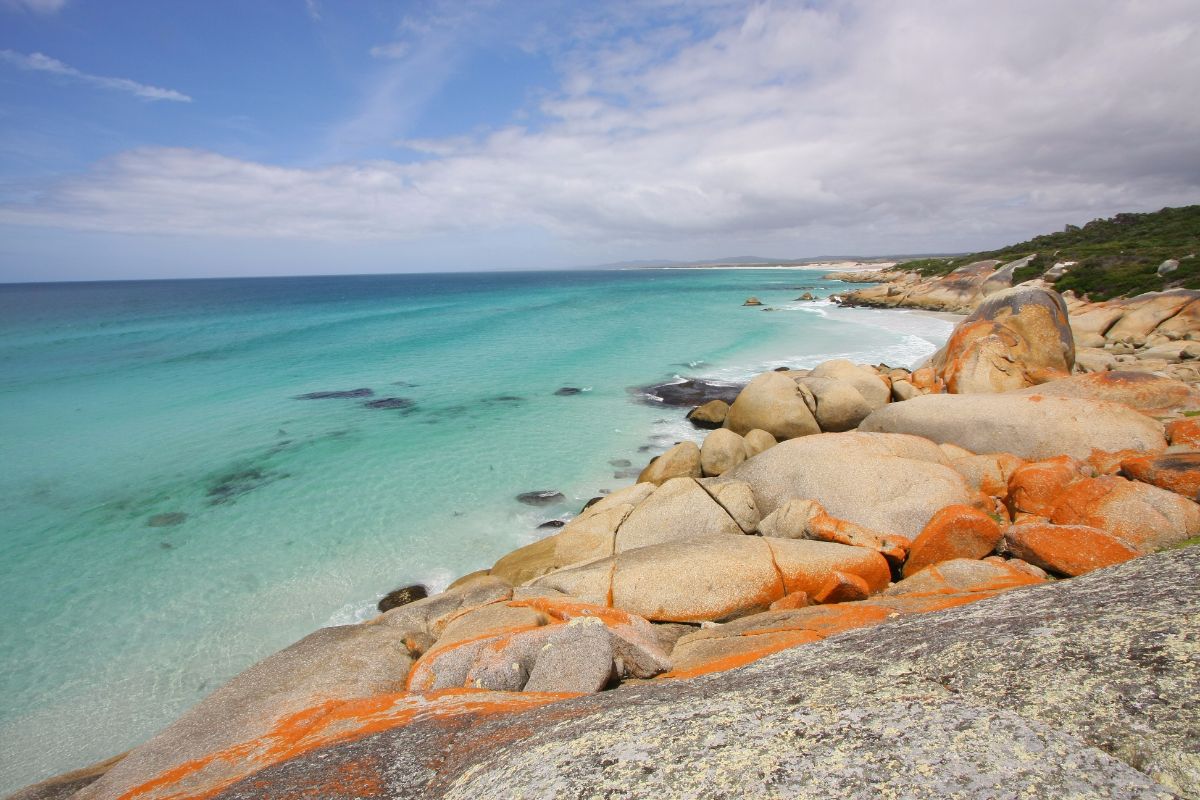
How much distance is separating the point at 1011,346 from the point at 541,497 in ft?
52.9

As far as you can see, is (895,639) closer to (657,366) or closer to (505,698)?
(505,698)

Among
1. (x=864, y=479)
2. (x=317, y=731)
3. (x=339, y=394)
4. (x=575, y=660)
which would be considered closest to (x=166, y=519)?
(x=339, y=394)

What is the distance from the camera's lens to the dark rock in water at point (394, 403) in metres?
26.9

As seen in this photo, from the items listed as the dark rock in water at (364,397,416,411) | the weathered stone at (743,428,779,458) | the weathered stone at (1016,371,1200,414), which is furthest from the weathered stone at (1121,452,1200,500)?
the dark rock in water at (364,397,416,411)

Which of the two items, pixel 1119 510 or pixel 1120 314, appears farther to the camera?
pixel 1120 314

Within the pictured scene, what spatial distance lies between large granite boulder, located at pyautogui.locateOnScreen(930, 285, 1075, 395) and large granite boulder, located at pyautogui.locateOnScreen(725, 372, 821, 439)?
4.77m

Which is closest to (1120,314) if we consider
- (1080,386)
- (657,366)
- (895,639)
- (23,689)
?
(1080,386)

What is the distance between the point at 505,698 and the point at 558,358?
34213 millimetres

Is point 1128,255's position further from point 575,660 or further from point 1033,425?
point 575,660

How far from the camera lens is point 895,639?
3.86m

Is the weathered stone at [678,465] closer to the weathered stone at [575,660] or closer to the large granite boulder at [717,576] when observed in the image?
the large granite boulder at [717,576]

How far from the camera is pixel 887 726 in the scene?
276 cm

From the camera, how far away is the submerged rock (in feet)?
95.6

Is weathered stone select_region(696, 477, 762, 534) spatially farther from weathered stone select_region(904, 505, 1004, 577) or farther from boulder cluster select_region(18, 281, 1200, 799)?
weathered stone select_region(904, 505, 1004, 577)
